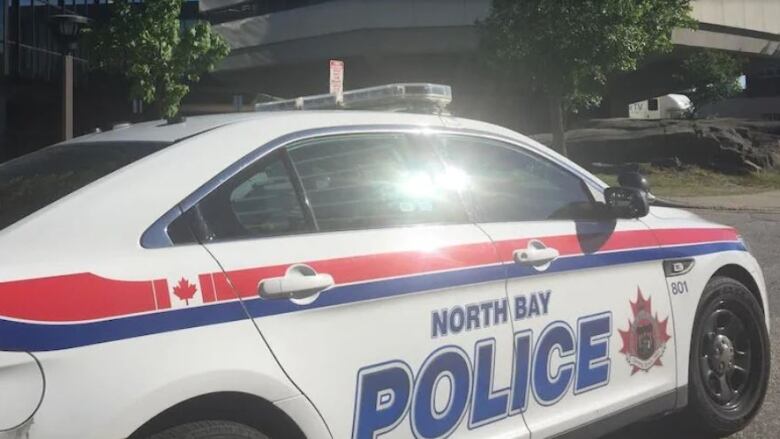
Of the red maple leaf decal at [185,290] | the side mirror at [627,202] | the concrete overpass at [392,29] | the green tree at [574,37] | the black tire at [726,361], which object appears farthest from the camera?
the concrete overpass at [392,29]

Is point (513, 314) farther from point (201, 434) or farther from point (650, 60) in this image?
point (650, 60)

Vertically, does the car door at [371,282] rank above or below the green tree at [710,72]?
below

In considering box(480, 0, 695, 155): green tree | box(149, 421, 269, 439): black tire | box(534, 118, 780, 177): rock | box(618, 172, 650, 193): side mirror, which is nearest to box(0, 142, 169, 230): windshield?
box(149, 421, 269, 439): black tire

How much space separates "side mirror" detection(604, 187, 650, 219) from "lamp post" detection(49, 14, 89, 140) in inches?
338

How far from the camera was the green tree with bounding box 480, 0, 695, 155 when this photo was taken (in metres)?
18.0

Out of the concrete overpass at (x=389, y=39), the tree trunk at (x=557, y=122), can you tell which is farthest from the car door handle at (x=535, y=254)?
the concrete overpass at (x=389, y=39)

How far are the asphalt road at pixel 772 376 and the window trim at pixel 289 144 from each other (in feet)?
4.51

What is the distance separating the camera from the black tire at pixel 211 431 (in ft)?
7.08

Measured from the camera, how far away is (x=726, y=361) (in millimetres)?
4145

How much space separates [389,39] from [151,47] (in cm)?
2196

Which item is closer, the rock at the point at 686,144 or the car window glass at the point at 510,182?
the car window glass at the point at 510,182

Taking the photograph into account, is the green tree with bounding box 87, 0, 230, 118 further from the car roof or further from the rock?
the rock

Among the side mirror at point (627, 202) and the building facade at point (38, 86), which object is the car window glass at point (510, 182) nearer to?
the side mirror at point (627, 202)

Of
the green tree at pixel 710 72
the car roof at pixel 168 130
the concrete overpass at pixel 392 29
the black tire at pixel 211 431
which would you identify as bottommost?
the black tire at pixel 211 431
